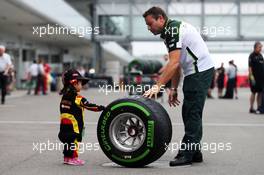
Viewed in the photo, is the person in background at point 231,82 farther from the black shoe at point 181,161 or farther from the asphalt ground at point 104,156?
the black shoe at point 181,161

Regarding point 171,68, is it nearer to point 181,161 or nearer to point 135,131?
point 135,131

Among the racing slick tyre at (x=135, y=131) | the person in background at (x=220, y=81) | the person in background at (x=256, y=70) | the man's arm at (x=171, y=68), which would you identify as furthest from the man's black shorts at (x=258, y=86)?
the person in background at (x=220, y=81)

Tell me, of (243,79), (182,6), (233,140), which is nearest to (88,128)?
(233,140)

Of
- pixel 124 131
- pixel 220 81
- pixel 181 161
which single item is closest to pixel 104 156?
pixel 124 131

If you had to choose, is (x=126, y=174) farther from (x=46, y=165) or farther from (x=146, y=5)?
(x=146, y=5)

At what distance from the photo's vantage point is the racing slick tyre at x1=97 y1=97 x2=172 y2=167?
6816 mm

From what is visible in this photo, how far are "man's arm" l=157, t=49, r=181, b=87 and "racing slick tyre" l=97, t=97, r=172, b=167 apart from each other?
0.28 metres

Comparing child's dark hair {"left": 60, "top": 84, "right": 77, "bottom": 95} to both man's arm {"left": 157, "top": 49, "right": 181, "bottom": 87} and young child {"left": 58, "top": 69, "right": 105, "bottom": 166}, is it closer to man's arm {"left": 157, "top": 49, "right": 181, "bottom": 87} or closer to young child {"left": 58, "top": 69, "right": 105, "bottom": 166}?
young child {"left": 58, "top": 69, "right": 105, "bottom": 166}

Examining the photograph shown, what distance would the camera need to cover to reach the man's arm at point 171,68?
690 cm

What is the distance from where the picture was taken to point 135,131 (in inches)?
282

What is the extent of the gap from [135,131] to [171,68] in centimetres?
81

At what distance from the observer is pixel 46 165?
7.04 m

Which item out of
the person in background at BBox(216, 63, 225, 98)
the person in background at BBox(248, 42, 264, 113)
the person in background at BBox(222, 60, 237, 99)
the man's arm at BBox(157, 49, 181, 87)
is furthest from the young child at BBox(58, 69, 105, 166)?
the person in background at BBox(216, 63, 225, 98)

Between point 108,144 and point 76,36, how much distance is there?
32.3 m
